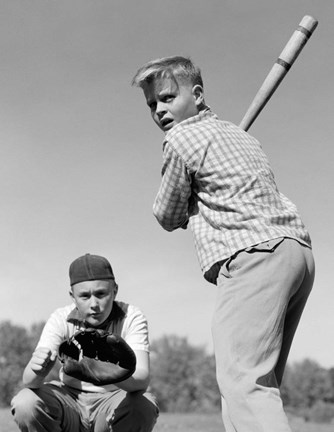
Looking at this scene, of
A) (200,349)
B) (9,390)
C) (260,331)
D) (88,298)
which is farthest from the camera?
(200,349)

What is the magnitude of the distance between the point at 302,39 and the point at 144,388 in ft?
8.46

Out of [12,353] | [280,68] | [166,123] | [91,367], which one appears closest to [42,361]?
[91,367]

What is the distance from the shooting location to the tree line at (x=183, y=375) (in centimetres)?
7794

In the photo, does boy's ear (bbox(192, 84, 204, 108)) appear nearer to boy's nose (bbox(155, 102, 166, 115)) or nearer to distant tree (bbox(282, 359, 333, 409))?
boy's nose (bbox(155, 102, 166, 115))

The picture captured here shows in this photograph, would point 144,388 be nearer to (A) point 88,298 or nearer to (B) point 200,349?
(A) point 88,298

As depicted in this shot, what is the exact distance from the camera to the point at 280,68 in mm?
4570

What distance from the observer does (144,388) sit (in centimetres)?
470

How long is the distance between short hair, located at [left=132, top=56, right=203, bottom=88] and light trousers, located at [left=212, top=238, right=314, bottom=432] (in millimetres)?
1160

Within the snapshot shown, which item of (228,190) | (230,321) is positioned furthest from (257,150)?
(230,321)

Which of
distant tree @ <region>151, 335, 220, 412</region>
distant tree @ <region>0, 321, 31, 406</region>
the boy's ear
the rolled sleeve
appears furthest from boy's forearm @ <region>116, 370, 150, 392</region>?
distant tree @ <region>151, 335, 220, 412</region>

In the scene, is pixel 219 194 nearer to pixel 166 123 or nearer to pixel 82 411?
pixel 166 123

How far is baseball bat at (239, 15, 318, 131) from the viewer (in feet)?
14.9

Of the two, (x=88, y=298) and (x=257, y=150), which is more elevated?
(x=257, y=150)

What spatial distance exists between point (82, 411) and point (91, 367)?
2.25 feet
